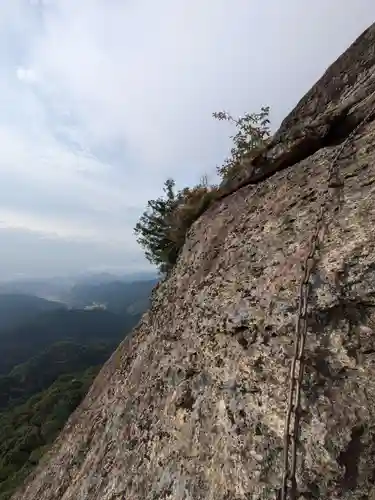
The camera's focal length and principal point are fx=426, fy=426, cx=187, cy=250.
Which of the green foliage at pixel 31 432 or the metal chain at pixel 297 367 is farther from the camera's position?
the green foliage at pixel 31 432

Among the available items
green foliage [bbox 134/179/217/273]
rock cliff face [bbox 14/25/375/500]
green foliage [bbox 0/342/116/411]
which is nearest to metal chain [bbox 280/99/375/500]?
rock cliff face [bbox 14/25/375/500]

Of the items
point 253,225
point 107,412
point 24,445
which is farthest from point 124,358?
point 24,445

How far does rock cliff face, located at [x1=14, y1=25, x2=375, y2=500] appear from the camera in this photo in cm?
590

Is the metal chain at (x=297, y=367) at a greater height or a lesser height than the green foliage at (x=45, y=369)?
greater

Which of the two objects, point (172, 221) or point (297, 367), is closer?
point (297, 367)

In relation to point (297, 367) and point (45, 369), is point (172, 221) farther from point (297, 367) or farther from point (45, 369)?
point (45, 369)

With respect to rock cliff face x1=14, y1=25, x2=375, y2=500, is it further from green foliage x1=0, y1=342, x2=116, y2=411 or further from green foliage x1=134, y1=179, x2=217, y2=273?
green foliage x1=0, y1=342, x2=116, y2=411

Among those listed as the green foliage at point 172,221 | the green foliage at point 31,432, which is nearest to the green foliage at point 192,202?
the green foliage at point 172,221

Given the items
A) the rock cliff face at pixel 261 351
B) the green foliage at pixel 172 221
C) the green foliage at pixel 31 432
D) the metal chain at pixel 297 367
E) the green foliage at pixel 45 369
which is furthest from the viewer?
the green foliage at pixel 45 369

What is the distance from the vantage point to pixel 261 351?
7.33m

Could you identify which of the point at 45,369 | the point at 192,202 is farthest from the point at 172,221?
the point at 45,369

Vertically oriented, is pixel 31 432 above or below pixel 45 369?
above

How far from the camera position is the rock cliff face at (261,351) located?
590 cm

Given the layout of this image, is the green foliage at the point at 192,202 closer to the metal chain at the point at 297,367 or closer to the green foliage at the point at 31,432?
the metal chain at the point at 297,367
